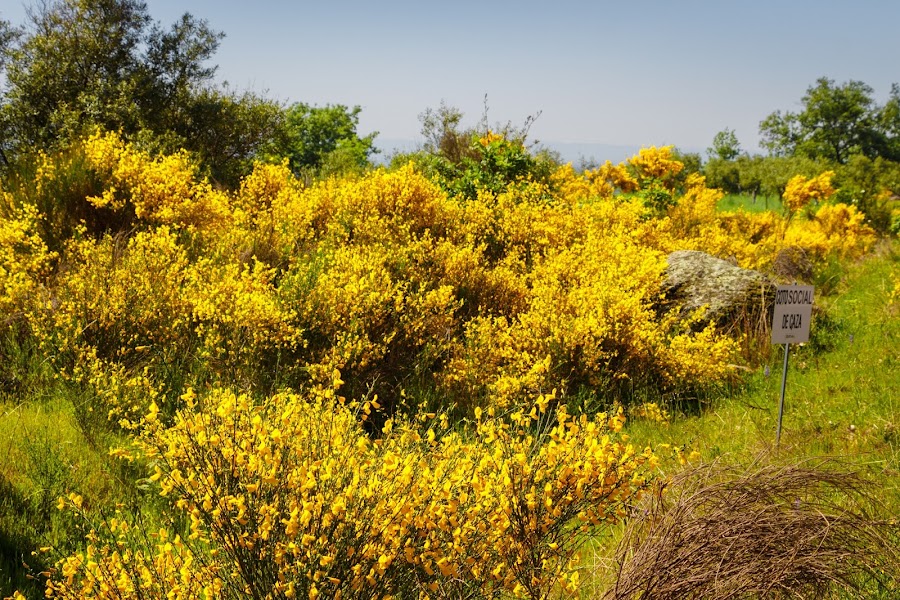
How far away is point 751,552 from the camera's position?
2668 mm

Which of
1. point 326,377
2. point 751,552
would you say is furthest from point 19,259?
point 751,552

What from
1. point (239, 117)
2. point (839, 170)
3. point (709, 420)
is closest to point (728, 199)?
point (839, 170)

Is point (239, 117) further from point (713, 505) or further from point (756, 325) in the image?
point (713, 505)

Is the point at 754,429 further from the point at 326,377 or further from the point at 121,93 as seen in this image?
the point at 121,93

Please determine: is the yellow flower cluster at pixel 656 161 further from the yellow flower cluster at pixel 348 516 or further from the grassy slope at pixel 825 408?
the yellow flower cluster at pixel 348 516

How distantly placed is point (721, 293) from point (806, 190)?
33.6ft

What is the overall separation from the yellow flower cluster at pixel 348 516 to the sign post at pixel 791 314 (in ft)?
9.08

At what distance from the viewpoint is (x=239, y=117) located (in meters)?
15.8

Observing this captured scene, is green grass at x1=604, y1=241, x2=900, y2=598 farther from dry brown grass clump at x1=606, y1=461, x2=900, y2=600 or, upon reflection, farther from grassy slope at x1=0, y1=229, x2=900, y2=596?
dry brown grass clump at x1=606, y1=461, x2=900, y2=600

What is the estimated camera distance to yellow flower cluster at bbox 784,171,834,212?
50.5 feet

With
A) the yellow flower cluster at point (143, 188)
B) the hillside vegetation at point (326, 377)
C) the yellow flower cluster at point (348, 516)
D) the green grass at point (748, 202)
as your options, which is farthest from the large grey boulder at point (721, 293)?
the green grass at point (748, 202)

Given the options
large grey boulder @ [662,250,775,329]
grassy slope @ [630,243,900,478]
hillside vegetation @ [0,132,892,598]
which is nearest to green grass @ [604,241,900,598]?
grassy slope @ [630,243,900,478]

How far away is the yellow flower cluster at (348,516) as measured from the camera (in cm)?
219

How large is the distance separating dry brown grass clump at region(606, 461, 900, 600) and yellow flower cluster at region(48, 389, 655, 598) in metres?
0.28
